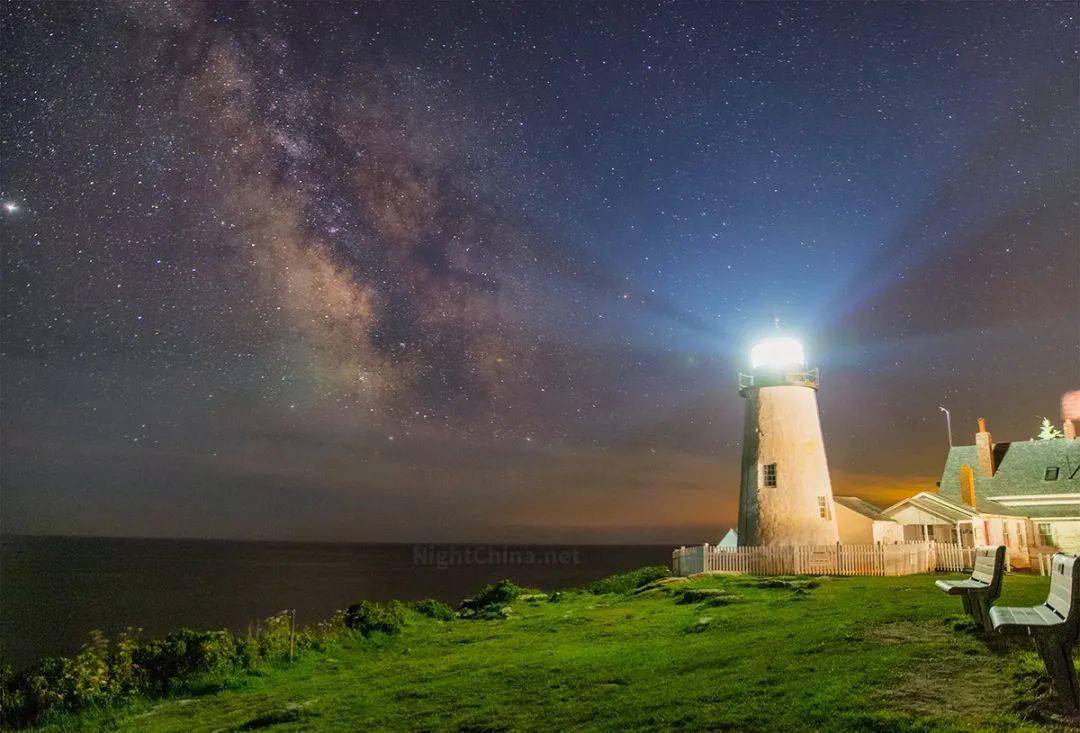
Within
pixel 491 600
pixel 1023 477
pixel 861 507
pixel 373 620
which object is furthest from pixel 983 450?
pixel 373 620

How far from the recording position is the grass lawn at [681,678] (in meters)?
8.46

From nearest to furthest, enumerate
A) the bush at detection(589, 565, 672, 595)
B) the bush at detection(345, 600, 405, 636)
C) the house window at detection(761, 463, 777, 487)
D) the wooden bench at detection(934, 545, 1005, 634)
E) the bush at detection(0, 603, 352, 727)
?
the wooden bench at detection(934, 545, 1005, 634)
the bush at detection(0, 603, 352, 727)
the bush at detection(345, 600, 405, 636)
the house window at detection(761, 463, 777, 487)
the bush at detection(589, 565, 672, 595)

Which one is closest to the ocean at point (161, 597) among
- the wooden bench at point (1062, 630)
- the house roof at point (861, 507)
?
the house roof at point (861, 507)

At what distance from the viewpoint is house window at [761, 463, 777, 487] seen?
32875 mm

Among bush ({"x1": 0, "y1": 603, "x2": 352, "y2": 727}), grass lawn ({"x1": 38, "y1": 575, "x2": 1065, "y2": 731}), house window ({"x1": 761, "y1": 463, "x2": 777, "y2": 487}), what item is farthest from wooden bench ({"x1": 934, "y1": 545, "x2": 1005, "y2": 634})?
house window ({"x1": 761, "y1": 463, "x2": 777, "y2": 487})

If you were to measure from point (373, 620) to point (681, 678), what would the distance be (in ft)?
48.9

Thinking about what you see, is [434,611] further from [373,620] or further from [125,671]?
[125,671]

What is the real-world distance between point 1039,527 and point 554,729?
37.1 m

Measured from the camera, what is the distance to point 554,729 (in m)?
9.33

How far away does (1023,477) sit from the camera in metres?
39.5

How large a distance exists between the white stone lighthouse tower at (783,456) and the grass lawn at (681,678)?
10485mm

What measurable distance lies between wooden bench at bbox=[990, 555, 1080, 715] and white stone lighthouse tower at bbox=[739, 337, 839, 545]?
25284mm

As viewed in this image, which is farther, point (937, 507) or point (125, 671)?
point (937, 507)

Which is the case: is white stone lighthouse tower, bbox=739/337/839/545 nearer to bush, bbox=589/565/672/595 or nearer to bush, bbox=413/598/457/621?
bush, bbox=589/565/672/595
